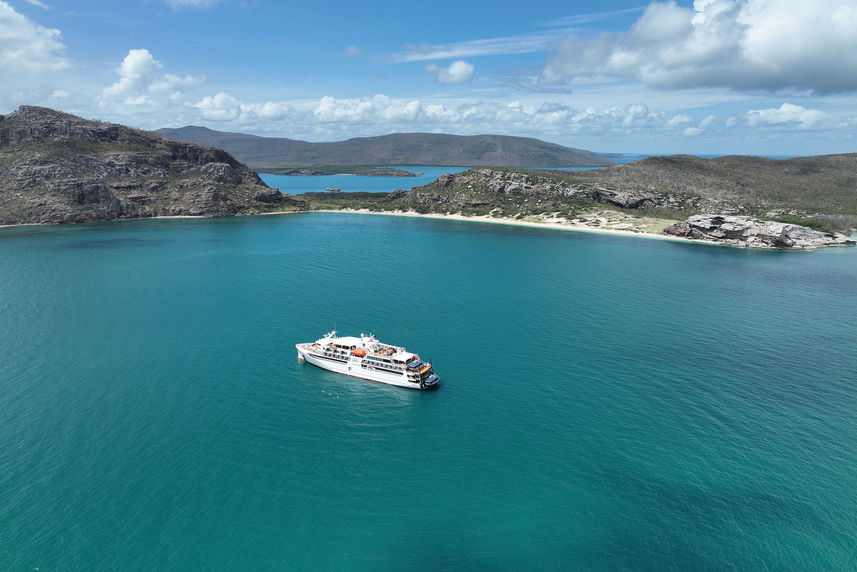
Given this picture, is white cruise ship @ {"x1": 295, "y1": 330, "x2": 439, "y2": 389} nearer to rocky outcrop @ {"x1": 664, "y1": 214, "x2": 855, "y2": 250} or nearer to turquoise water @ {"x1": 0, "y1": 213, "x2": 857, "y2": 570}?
turquoise water @ {"x1": 0, "y1": 213, "x2": 857, "y2": 570}

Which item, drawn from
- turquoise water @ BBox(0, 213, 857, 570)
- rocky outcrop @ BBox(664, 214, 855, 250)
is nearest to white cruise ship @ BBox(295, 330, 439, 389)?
turquoise water @ BBox(0, 213, 857, 570)

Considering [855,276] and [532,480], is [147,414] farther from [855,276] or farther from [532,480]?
[855,276]

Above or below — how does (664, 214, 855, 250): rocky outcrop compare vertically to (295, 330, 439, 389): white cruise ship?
→ above

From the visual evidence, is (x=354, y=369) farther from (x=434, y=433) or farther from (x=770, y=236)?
(x=770, y=236)

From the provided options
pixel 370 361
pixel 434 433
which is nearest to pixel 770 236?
pixel 370 361

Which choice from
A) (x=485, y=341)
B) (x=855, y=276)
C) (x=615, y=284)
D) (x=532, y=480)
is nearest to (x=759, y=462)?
(x=532, y=480)

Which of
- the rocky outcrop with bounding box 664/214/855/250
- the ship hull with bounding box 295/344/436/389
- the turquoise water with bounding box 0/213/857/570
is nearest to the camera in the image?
the turquoise water with bounding box 0/213/857/570
